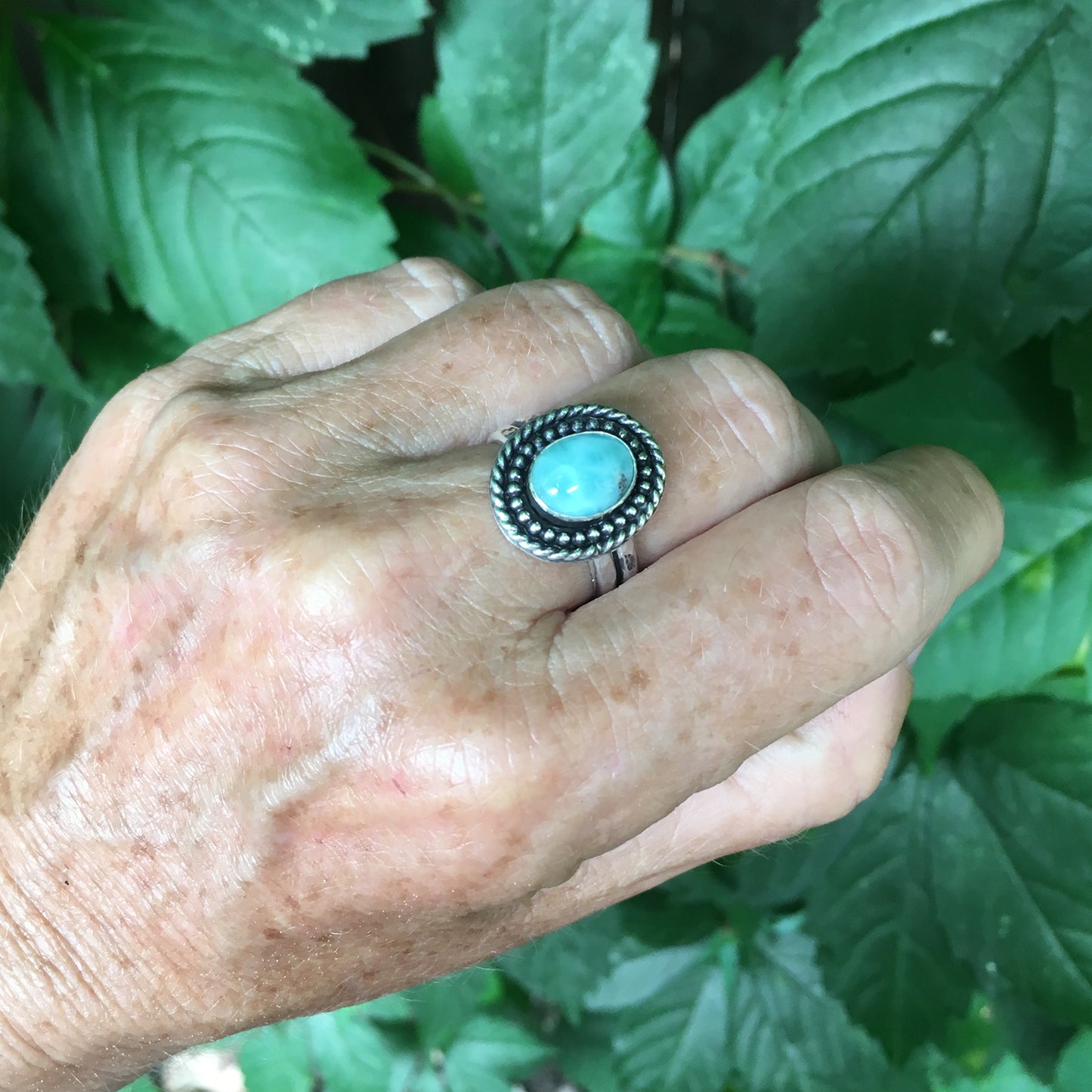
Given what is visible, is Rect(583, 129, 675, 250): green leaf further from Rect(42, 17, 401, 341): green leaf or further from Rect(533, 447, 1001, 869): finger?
Rect(533, 447, 1001, 869): finger

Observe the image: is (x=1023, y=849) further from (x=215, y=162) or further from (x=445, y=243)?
(x=215, y=162)

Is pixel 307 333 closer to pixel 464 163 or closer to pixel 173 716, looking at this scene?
pixel 173 716

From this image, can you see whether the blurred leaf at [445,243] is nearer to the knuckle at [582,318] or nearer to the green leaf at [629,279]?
the green leaf at [629,279]

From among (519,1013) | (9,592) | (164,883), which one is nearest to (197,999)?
(164,883)

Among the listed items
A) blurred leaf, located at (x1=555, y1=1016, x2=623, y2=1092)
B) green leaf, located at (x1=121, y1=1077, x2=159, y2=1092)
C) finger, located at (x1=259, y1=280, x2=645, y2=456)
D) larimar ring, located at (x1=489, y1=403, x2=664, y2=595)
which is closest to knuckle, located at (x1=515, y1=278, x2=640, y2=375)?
finger, located at (x1=259, y1=280, x2=645, y2=456)

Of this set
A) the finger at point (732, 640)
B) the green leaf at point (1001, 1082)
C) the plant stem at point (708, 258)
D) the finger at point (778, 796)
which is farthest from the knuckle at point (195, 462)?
the green leaf at point (1001, 1082)

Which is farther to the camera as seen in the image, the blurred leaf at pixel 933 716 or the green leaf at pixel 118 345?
the green leaf at pixel 118 345

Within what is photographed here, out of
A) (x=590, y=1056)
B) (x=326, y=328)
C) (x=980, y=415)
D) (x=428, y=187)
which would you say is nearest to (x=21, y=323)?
(x=326, y=328)
